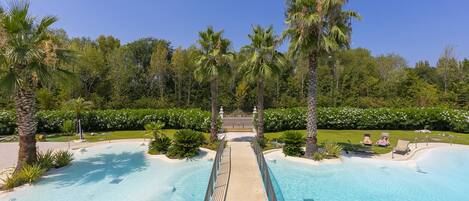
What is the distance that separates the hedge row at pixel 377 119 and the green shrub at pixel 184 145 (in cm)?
1004

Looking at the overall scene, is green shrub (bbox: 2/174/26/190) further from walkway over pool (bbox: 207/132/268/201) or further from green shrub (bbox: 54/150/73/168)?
walkway over pool (bbox: 207/132/268/201)

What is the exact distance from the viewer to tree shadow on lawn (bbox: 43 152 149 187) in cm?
1073

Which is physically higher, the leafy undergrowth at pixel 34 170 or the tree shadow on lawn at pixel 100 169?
the leafy undergrowth at pixel 34 170

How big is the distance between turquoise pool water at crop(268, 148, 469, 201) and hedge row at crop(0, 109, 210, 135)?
1015cm

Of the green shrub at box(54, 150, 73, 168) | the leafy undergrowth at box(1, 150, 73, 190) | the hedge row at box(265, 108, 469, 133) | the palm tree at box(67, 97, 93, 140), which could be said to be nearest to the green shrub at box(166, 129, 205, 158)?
the green shrub at box(54, 150, 73, 168)

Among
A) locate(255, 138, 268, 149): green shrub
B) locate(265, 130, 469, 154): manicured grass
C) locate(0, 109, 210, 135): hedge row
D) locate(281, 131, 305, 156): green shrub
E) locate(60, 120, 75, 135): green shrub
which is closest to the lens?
locate(281, 131, 305, 156): green shrub

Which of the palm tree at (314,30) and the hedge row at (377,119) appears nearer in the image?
the palm tree at (314,30)

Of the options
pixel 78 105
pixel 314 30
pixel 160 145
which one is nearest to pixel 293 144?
pixel 314 30

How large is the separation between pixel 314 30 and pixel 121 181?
10686 millimetres

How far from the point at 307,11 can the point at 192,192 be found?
30.7 feet

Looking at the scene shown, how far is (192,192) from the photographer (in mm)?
9703

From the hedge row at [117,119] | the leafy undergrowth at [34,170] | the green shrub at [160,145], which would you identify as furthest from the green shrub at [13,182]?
the hedge row at [117,119]

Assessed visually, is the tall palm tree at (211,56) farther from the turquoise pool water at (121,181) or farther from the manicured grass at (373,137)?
the manicured grass at (373,137)

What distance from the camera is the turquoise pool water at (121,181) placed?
30.0ft
